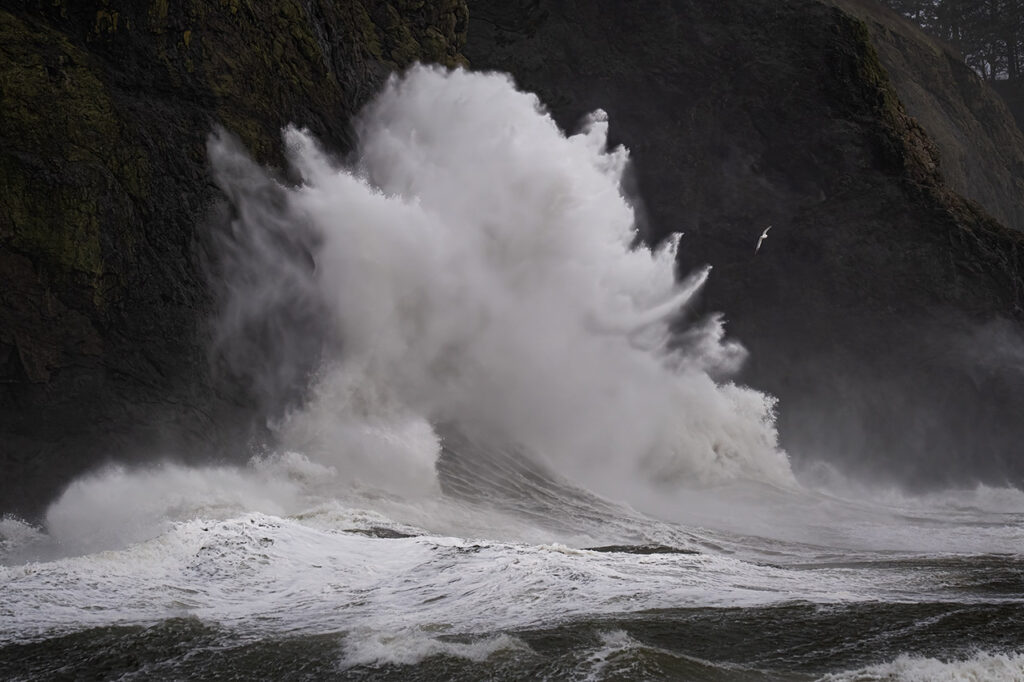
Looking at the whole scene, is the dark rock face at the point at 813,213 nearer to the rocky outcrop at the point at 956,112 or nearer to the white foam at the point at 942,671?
the rocky outcrop at the point at 956,112

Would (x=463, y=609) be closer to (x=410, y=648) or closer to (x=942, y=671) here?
(x=410, y=648)

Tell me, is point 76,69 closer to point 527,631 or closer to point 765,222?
point 527,631

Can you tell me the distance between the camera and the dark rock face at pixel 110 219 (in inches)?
533

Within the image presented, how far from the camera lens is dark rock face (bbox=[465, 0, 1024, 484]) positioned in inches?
905

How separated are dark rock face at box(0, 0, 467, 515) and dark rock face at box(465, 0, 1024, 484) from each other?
11.9 m

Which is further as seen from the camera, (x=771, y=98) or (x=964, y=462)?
(x=771, y=98)

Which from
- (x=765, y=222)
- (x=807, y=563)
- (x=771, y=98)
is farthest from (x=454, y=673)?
(x=771, y=98)

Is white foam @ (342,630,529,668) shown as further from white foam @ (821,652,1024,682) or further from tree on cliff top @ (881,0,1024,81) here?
tree on cliff top @ (881,0,1024,81)

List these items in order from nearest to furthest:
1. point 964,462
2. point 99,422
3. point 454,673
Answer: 1. point 454,673
2. point 99,422
3. point 964,462

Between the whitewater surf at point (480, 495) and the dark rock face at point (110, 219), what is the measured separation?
0.58 m

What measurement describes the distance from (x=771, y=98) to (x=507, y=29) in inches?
281

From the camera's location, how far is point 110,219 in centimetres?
1444

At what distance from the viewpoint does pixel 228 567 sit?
9.51m

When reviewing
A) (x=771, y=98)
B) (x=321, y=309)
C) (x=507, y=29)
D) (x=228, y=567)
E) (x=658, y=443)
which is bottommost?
(x=228, y=567)
